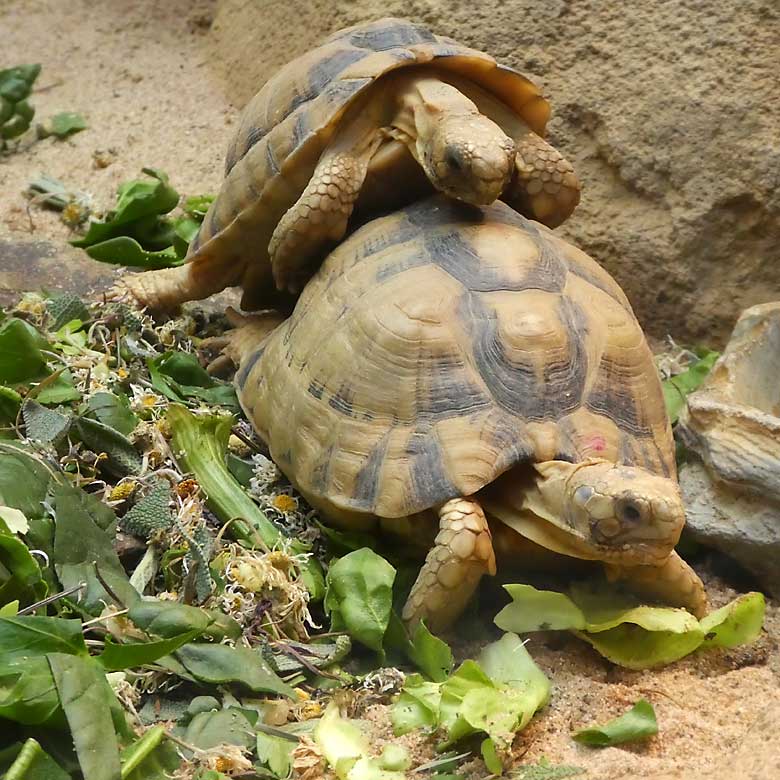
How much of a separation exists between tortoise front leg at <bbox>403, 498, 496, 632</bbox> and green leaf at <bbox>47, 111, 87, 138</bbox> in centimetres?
386

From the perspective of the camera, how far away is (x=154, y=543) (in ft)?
9.40

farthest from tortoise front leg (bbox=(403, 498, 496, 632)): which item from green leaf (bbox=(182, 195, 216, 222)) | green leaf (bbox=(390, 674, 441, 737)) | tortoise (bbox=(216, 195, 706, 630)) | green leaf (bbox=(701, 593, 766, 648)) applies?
green leaf (bbox=(182, 195, 216, 222))

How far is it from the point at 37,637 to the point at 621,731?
1.25 metres

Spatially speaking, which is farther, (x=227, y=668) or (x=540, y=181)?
(x=540, y=181)

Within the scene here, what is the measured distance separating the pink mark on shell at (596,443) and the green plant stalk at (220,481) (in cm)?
79

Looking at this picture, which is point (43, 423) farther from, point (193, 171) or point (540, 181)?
point (193, 171)

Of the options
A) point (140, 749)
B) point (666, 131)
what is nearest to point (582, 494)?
point (140, 749)

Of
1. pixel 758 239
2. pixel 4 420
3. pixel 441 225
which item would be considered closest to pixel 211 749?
pixel 4 420

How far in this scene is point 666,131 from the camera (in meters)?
4.19

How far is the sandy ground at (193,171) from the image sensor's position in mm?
2326

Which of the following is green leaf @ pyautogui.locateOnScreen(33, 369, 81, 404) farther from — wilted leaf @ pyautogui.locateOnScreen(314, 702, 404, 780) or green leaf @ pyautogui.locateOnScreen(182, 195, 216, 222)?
green leaf @ pyautogui.locateOnScreen(182, 195, 216, 222)

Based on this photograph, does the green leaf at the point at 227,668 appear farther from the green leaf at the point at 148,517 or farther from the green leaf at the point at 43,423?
the green leaf at the point at 43,423

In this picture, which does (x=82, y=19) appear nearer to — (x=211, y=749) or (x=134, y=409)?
(x=134, y=409)

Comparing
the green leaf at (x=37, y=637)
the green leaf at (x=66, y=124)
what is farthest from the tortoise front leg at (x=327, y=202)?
the green leaf at (x=66, y=124)
